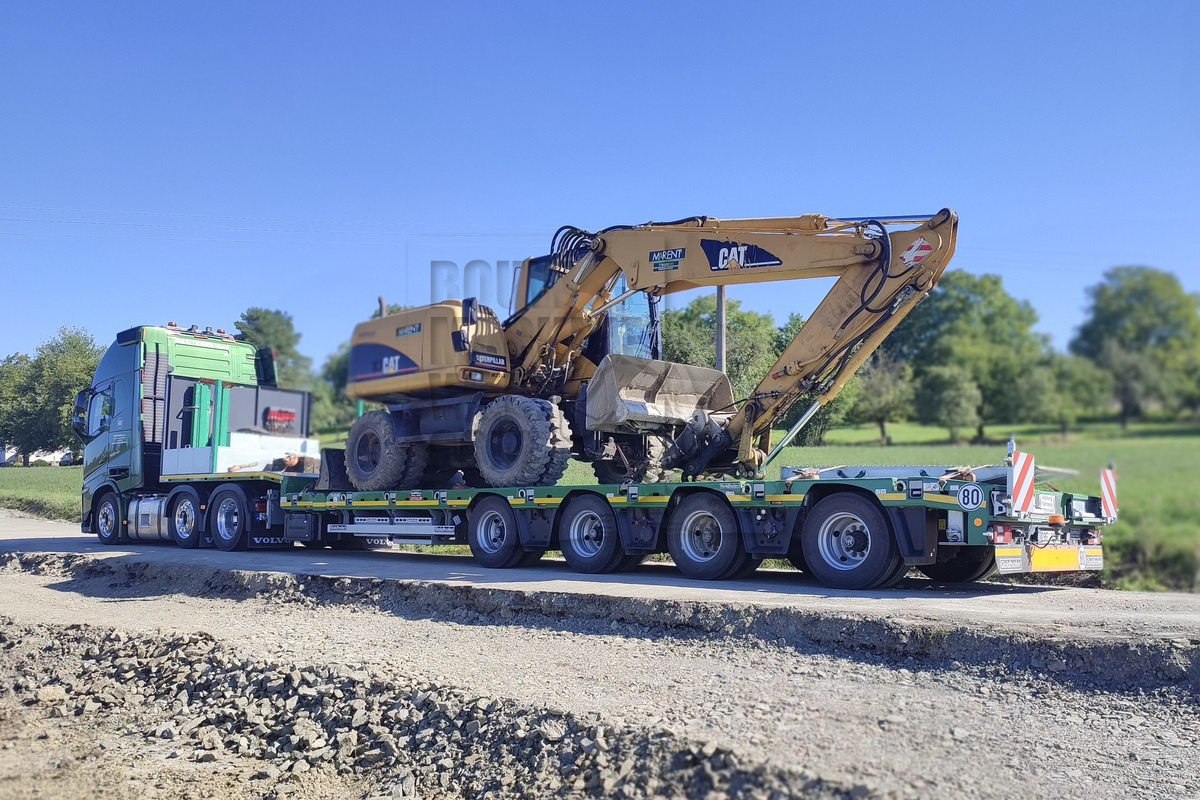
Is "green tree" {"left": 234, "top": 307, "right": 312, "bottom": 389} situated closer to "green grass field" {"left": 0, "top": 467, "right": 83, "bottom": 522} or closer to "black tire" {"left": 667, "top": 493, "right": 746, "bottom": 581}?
"green grass field" {"left": 0, "top": 467, "right": 83, "bottom": 522}

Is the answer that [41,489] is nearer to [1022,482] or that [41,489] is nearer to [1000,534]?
[1000,534]

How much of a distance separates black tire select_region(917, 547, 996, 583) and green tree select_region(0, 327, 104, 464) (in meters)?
16.5

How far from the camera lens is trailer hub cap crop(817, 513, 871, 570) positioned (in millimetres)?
10172

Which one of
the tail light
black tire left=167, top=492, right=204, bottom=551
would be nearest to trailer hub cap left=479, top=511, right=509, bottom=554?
the tail light

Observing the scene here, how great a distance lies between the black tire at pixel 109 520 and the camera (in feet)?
65.0

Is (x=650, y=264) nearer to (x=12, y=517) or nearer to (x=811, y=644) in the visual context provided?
(x=811, y=644)

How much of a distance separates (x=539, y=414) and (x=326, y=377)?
26.4 feet

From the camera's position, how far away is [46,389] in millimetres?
19797

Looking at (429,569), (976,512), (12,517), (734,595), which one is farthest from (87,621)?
(12,517)


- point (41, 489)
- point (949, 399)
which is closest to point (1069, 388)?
point (949, 399)

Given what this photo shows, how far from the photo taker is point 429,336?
13992 millimetres

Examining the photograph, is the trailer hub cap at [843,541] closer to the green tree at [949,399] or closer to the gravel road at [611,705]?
the gravel road at [611,705]

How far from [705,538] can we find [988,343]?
789cm

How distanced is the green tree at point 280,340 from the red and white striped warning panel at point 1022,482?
1473 cm
